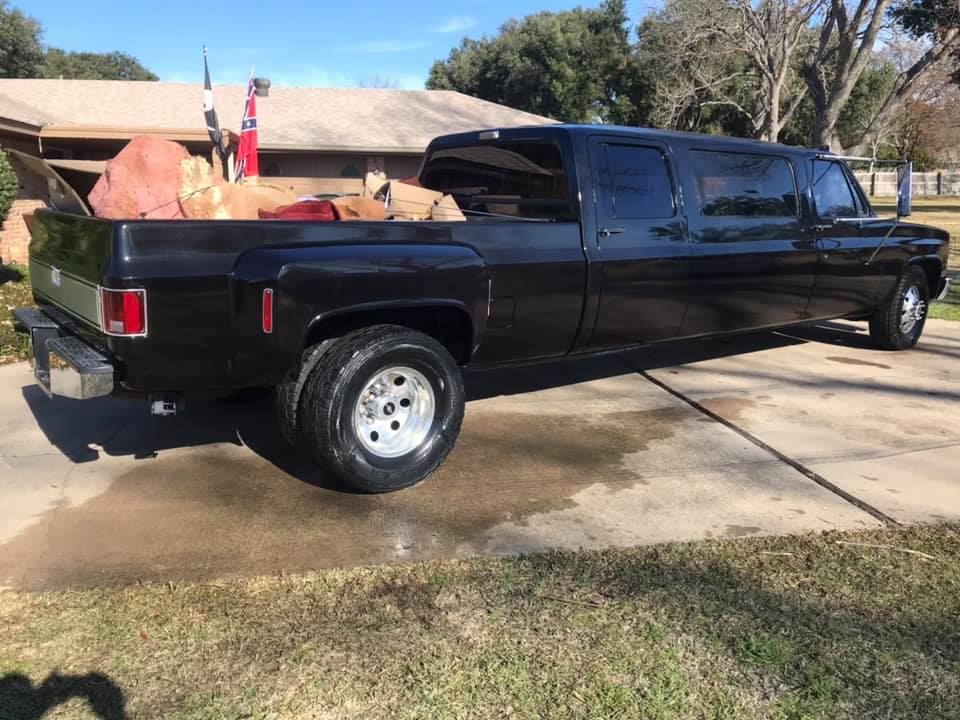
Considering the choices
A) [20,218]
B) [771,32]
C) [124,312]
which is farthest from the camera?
[771,32]

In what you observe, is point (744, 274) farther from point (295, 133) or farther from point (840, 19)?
point (840, 19)

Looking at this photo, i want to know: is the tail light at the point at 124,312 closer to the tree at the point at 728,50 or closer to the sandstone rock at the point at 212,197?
the sandstone rock at the point at 212,197

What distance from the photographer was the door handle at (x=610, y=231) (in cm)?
489

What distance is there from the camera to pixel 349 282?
3822 millimetres

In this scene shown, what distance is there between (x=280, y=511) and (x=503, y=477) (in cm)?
123

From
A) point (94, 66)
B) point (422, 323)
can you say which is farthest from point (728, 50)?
point (94, 66)

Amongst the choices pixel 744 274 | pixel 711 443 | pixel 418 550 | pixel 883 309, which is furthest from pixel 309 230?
pixel 883 309

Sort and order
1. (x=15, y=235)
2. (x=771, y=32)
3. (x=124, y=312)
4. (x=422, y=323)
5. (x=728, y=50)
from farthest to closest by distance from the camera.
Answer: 1. (x=728, y=50)
2. (x=771, y=32)
3. (x=15, y=235)
4. (x=422, y=323)
5. (x=124, y=312)

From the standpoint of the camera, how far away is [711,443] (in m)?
5.13

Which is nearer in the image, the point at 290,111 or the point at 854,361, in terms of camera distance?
the point at 854,361

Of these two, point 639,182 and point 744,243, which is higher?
point 639,182

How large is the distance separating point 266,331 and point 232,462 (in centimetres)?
140

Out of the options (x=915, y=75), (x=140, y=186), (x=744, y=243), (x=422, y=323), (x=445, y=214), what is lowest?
(x=422, y=323)

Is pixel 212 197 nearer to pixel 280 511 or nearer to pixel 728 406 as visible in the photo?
pixel 280 511
